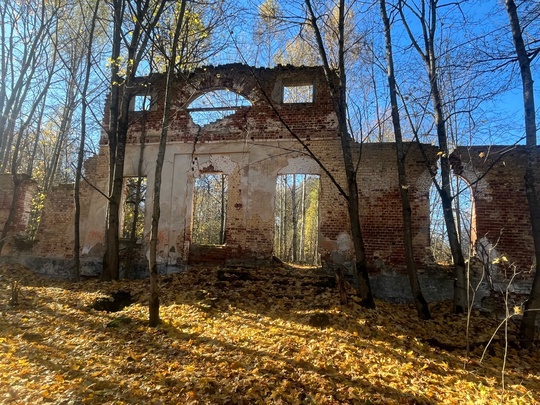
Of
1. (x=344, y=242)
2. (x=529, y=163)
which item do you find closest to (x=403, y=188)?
(x=529, y=163)

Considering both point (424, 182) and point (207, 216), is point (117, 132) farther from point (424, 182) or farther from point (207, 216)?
point (207, 216)

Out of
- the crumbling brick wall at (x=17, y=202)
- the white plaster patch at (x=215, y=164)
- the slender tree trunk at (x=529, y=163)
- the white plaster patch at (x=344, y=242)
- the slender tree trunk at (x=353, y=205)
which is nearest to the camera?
the slender tree trunk at (x=529, y=163)

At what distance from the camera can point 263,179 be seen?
10.3 meters

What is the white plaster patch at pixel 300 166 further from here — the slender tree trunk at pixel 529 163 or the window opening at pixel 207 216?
the window opening at pixel 207 216

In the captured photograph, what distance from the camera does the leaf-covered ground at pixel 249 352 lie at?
13.3 feet

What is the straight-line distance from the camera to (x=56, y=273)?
11016 millimetres

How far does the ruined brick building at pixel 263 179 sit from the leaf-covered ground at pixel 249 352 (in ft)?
6.19

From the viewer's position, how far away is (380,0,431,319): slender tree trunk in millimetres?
7543

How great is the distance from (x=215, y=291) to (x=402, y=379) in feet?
15.3

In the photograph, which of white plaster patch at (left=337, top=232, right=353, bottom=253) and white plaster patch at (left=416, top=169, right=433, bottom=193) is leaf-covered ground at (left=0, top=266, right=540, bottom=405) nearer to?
white plaster patch at (left=337, top=232, right=353, bottom=253)

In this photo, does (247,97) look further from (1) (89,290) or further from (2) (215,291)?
(1) (89,290)

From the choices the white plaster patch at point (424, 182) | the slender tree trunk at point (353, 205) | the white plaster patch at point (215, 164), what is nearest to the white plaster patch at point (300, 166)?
the white plaster patch at point (215, 164)

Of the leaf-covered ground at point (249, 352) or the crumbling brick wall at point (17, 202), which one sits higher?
the crumbling brick wall at point (17, 202)

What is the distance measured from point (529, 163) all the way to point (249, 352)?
235 inches
